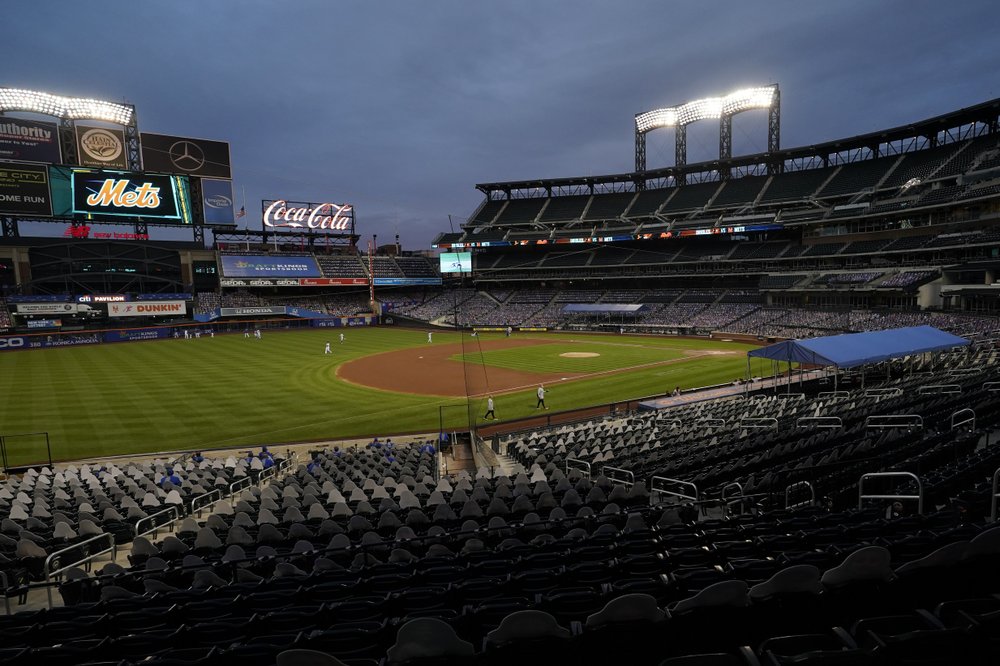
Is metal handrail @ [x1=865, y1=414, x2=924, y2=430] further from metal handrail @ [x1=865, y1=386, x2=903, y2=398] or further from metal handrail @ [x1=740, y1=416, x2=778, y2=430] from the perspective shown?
metal handrail @ [x1=865, y1=386, x2=903, y2=398]

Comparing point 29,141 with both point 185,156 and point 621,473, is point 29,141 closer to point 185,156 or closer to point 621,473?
point 185,156

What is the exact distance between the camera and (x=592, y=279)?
296 ft

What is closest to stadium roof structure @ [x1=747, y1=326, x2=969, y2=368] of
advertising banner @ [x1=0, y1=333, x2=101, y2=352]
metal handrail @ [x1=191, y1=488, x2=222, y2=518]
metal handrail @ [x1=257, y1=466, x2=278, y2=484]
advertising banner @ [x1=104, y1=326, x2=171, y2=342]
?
metal handrail @ [x1=257, y1=466, x2=278, y2=484]

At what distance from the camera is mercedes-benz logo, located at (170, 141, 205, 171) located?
79.6 m

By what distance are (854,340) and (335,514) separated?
2461 centimetres

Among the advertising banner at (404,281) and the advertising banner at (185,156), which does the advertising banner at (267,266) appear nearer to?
the advertising banner at (404,281)

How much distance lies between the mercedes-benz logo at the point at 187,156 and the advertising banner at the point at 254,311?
23921 mm

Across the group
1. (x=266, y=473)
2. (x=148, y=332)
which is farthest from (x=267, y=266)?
(x=266, y=473)

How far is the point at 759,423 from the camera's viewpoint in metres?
17.6

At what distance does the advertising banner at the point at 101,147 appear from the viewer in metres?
72.7

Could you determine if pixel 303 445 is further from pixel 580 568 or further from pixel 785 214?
pixel 785 214

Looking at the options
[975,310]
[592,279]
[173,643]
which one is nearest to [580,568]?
[173,643]

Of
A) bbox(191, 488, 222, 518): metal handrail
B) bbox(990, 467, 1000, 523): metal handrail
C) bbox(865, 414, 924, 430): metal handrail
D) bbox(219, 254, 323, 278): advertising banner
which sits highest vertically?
bbox(219, 254, 323, 278): advertising banner

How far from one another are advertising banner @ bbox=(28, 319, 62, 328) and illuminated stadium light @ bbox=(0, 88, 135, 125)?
2912 centimetres
